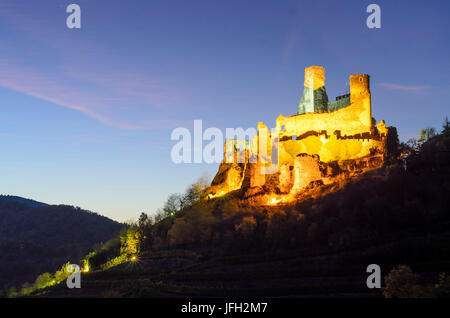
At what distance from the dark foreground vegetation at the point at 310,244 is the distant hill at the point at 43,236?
152 ft

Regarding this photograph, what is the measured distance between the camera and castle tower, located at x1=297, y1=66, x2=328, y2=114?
75.8m

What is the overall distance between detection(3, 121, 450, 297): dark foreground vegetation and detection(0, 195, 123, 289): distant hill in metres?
46.3

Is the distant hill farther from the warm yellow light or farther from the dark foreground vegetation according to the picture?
the warm yellow light

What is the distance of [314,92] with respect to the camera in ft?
249

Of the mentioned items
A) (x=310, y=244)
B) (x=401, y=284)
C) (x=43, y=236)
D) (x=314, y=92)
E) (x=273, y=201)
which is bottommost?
(x=43, y=236)

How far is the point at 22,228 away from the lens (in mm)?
146250

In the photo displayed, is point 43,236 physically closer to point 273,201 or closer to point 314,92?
point 314,92

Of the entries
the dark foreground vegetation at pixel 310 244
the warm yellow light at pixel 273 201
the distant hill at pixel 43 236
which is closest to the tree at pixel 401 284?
the dark foreground vegetation at pixel 310 244

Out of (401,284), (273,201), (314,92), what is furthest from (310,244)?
(314,92)

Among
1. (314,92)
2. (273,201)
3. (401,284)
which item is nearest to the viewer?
(401,284)

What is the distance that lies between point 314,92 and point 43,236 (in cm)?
9119

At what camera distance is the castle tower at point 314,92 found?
7575 centimetres

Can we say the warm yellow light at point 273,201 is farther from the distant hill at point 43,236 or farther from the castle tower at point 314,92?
the distant hill at point 43,236
